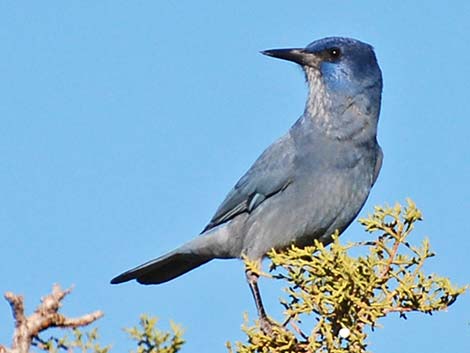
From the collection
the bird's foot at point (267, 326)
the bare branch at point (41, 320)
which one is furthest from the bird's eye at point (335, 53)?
the bare branch at point (41, 320)

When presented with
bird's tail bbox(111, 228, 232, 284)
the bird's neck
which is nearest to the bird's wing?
bird's tail bbox(111, 228, 232, 284)

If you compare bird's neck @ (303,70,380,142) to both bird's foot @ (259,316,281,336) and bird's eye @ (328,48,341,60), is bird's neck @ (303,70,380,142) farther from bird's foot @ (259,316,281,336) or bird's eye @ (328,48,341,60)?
bird's foot @ (259,316,281,336)

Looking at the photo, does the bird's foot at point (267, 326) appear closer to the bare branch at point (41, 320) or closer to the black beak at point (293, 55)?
the bare branch at point (41, 320)

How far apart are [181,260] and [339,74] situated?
1591 millimetres

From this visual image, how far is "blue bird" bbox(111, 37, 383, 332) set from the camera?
635 cm

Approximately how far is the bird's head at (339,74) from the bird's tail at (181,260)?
101 cm

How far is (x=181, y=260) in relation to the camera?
280 inches

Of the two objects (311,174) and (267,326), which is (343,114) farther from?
(267,326)

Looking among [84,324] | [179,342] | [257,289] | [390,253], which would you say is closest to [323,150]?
[257,289]

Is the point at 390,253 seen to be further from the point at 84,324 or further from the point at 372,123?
the point at 372,123

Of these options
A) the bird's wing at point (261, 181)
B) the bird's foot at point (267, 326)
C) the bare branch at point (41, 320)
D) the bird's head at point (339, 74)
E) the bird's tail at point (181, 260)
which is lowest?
the bare branch at point (41, 320)

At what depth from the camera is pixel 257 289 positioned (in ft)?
21.1

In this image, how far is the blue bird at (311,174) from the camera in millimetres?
6348

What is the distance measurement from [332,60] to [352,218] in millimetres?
1048
